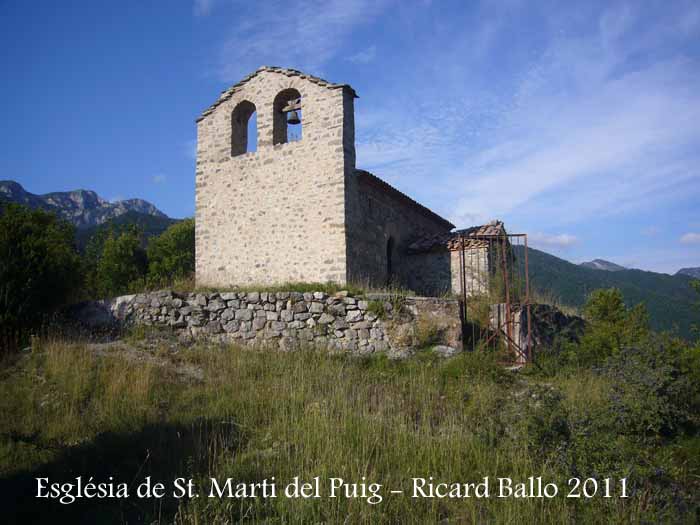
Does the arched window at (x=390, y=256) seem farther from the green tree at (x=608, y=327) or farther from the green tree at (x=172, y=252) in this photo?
the green tree at (x=172, y=252)

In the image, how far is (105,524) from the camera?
12.7ft

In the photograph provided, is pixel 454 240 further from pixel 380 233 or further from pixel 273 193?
pixel 273 193

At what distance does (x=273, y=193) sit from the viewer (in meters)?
Result: 13.3

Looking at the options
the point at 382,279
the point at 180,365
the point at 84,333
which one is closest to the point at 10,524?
the point at 180,365

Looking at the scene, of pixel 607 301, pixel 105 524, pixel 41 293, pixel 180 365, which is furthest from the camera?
pixel 607 301

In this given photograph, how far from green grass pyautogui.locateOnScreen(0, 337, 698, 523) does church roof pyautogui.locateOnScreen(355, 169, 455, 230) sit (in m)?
7.07

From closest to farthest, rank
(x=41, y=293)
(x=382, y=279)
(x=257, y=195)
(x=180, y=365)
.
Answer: (x=180, y=365) → (x=41, y=293) → (x=257, y=195) → (x=382, y=279)

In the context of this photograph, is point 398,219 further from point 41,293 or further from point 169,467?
point 169,467

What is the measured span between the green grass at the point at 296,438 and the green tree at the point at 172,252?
24.9 metres

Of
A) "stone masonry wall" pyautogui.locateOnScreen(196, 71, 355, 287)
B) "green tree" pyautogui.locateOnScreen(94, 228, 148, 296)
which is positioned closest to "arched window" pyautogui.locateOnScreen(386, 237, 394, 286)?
"stone masonry wall" pyautogui.locateOnScreen(196, 71, 355, 287)

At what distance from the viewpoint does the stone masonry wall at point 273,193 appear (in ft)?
40.9

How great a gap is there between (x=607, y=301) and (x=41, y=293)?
14558 mm

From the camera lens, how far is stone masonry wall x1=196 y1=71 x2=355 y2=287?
12.5 metres

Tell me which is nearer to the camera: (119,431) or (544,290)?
(119,431)
